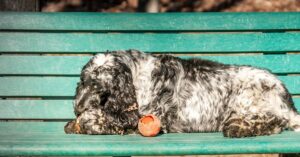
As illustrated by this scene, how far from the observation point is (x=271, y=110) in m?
4.89

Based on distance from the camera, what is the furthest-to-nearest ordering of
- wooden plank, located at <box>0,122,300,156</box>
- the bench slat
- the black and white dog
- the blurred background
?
the blurred background < the bench slat < the black and white dog < wooden plank, located at <box>0,122,300,156</box>

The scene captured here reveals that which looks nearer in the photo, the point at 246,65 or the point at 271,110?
the point at 271,110

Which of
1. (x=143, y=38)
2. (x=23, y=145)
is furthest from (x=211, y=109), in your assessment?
(x=23, y=145)

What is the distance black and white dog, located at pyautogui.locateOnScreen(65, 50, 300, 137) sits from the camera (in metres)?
4.66

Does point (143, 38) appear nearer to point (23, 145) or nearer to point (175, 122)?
point (175, 122)

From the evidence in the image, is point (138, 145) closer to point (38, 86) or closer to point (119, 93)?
point (119, 93)

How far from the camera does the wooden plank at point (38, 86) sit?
546 centimetres

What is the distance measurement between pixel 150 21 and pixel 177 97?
Answer: 0.91 m

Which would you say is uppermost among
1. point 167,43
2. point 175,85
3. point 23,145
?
point 167,43

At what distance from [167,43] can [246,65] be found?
0.70 meters

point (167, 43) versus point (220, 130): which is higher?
point (167, 43)

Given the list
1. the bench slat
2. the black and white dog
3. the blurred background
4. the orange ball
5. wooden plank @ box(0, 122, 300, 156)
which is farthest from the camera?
the blurred background

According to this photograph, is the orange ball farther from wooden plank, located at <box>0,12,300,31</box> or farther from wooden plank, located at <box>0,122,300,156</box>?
wooden plank, located at <box>0,12,300,31</box>

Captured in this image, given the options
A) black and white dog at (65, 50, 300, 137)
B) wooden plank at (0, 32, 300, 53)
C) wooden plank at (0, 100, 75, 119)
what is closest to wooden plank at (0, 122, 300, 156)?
black and white dog at (65, 50, 300, 137)
